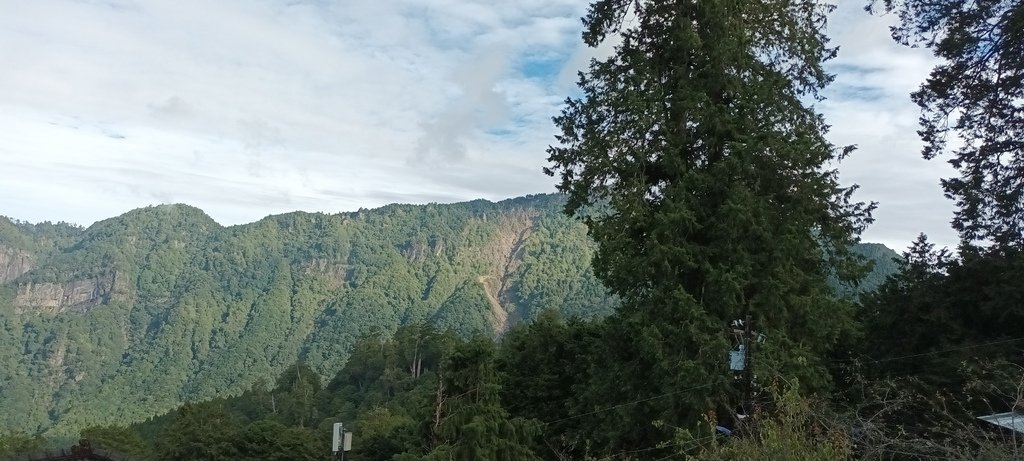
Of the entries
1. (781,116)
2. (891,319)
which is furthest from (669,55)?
(891,319)

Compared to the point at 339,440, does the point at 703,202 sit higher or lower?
higher

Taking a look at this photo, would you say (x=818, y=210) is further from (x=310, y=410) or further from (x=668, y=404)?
(x=310, y=410)

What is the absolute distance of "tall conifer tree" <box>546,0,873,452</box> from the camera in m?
11.7

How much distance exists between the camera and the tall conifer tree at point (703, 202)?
11711 millimetres

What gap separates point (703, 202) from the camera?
Result: 12.5 metres

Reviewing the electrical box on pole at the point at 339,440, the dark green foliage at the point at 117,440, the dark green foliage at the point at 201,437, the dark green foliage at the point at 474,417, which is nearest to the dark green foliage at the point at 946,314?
the dark green foliage at the point at 474,417

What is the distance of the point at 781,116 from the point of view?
12.9 metres

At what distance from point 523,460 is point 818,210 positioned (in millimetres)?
8145

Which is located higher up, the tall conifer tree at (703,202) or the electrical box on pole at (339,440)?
the tall conifer tree at (703,202)

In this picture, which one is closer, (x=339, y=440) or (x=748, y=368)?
(x=748, y=368)

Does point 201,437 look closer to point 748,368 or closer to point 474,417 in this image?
point 474,417

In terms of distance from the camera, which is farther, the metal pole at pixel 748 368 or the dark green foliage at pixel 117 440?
the dark green foliage at pixel 117 440

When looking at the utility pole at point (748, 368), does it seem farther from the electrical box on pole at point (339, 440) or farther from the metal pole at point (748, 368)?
the electrical box on pole at point (339, 440)

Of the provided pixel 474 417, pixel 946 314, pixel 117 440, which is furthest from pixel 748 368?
pixel 117 440
